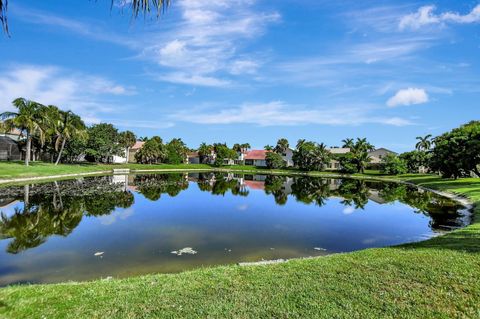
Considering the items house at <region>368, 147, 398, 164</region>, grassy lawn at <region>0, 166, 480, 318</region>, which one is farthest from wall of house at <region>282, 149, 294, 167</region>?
grassy lawn at <region>0, 166, 480, 318</region>

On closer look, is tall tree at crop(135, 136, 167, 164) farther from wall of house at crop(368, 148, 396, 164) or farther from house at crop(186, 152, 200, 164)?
wall of house at crop(368, 148, 396, 164)

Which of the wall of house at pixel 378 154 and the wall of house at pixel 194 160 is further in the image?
the wall of house at pixel 194 160

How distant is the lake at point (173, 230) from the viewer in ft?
37.8

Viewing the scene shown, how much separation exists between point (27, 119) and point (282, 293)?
5587cm

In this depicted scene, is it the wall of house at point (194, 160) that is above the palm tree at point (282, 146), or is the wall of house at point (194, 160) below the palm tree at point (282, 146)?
below

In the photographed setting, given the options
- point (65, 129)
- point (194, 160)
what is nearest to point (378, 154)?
point (194, 160)

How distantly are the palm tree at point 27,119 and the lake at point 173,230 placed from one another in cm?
2541

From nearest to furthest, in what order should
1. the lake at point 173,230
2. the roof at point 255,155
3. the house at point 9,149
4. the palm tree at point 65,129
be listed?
the lake at point 173,230, the palm tree at point 65,129, the house at point 9,149, the roof at point 255,155

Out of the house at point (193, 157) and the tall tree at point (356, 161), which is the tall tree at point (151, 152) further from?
the tall tree at point (356, 161)

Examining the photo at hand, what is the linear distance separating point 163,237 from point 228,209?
10.3 m

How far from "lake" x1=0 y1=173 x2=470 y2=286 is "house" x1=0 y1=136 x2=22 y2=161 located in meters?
40.9

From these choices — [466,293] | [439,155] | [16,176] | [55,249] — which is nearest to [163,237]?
[55,249]

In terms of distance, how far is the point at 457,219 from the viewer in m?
21.0

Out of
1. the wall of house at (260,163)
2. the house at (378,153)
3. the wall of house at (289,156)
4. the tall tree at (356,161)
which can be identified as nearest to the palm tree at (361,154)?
the tall tree at (356,161)
